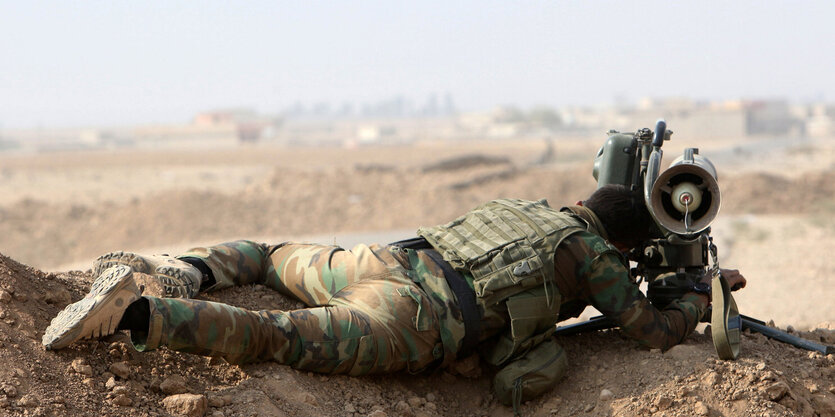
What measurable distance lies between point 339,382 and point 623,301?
1.23 m

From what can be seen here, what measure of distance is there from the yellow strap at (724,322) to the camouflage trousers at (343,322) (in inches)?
41.9

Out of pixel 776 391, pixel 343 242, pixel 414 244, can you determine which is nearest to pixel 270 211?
pixel 343 242

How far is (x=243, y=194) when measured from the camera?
17781mm

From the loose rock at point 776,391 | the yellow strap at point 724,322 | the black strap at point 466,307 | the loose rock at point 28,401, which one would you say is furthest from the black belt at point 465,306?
the loose rock at point 28,401

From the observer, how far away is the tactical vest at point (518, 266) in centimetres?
360

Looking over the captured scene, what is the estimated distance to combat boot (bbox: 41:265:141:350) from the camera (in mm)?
3064

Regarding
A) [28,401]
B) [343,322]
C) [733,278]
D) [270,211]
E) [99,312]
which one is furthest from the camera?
[270,211]

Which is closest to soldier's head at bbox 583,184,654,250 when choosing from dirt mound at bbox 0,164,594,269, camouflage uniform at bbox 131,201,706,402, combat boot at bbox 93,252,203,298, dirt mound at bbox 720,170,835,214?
camouflage uniform at bbox 131,201,706,402

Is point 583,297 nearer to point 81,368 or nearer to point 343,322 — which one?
point 343,322

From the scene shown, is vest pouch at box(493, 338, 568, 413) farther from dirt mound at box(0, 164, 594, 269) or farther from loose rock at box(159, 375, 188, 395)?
dirt mound at box(0, 164, 594, 269)

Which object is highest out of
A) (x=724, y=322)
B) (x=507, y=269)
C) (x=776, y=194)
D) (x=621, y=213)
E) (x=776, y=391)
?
(x=621, y=213)

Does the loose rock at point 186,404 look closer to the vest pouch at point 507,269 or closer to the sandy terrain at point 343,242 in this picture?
the sandy terrain at point 343,242

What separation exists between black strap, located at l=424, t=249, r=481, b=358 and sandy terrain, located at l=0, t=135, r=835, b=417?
33 centimetres

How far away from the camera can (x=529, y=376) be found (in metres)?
3.66
